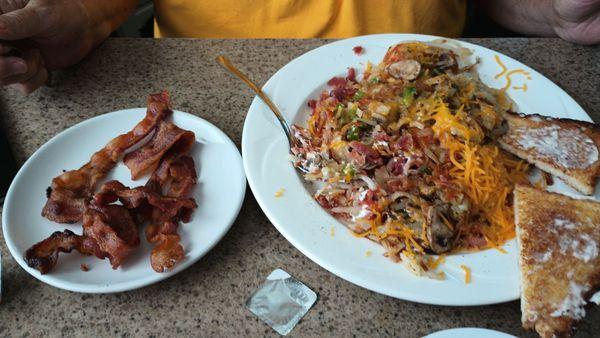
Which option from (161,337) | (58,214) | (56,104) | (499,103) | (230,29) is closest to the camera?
(161,337)

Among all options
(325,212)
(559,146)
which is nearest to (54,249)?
(325,212)

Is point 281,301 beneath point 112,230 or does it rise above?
beneath

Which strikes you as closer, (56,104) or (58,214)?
(58,214)

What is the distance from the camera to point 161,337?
3.52 feet

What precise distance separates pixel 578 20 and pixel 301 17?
110 cm

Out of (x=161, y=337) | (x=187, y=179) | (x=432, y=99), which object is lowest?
(x=161, y=337)

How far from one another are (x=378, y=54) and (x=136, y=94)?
0.91m

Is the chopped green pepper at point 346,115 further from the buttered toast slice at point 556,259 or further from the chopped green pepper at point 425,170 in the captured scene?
the buttered toast slice at point 556,259

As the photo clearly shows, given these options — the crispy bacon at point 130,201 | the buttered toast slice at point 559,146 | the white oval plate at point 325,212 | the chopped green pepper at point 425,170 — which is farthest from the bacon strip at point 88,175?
the buttered toast slice at point 559,146

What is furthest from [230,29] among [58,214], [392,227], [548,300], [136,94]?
[548,300]

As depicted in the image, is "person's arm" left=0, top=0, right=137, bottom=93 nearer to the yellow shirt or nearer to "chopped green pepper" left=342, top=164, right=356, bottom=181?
the yellow shirt

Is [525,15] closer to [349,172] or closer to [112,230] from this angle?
[349,172]

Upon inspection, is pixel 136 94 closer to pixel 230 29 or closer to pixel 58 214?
pixel 230 29

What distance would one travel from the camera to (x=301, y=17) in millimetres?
1863
